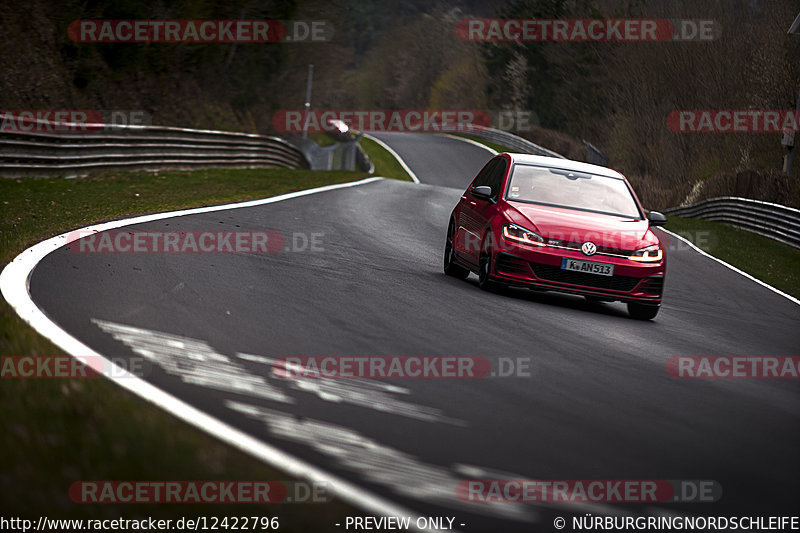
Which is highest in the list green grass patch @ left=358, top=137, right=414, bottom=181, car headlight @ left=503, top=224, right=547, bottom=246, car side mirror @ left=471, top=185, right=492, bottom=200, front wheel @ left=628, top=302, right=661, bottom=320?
car side mirror @ left=471, top=185, right=492, bottom=200

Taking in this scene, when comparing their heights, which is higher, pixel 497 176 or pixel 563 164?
pixel 563 164

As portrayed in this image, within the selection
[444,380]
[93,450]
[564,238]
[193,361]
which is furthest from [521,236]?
[93,450]

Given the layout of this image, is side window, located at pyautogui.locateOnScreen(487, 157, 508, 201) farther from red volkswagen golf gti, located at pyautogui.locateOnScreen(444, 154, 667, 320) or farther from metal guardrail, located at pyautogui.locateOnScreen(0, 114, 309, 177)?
metal guardrail, located at pyautogui.locateOnScreen(0, 114, 309, 177)

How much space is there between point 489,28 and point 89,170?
69380 millimetres

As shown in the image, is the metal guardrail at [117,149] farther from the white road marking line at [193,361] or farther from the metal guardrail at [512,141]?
the metal guardrail at [512,141]

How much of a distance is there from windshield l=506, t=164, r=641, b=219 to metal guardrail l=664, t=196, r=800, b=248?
13962 mm

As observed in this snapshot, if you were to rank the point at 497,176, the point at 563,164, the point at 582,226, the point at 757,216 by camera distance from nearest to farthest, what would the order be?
the point at 582,226 < the point at 497,176 < the point at 563,164 < the point at 757,216

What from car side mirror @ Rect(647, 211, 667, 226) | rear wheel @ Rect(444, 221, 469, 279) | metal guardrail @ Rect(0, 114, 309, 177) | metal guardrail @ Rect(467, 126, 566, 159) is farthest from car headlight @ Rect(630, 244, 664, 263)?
metal guardrail @ Rect(467, 126, 566, 159)

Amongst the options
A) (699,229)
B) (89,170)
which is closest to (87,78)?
(89,170)

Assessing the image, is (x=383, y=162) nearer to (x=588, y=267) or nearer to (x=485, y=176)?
(x=485, y=176)

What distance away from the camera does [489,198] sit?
12.1 metres

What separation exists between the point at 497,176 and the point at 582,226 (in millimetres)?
1731

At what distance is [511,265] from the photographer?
1110 cm

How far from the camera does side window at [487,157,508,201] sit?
40.2 feet
